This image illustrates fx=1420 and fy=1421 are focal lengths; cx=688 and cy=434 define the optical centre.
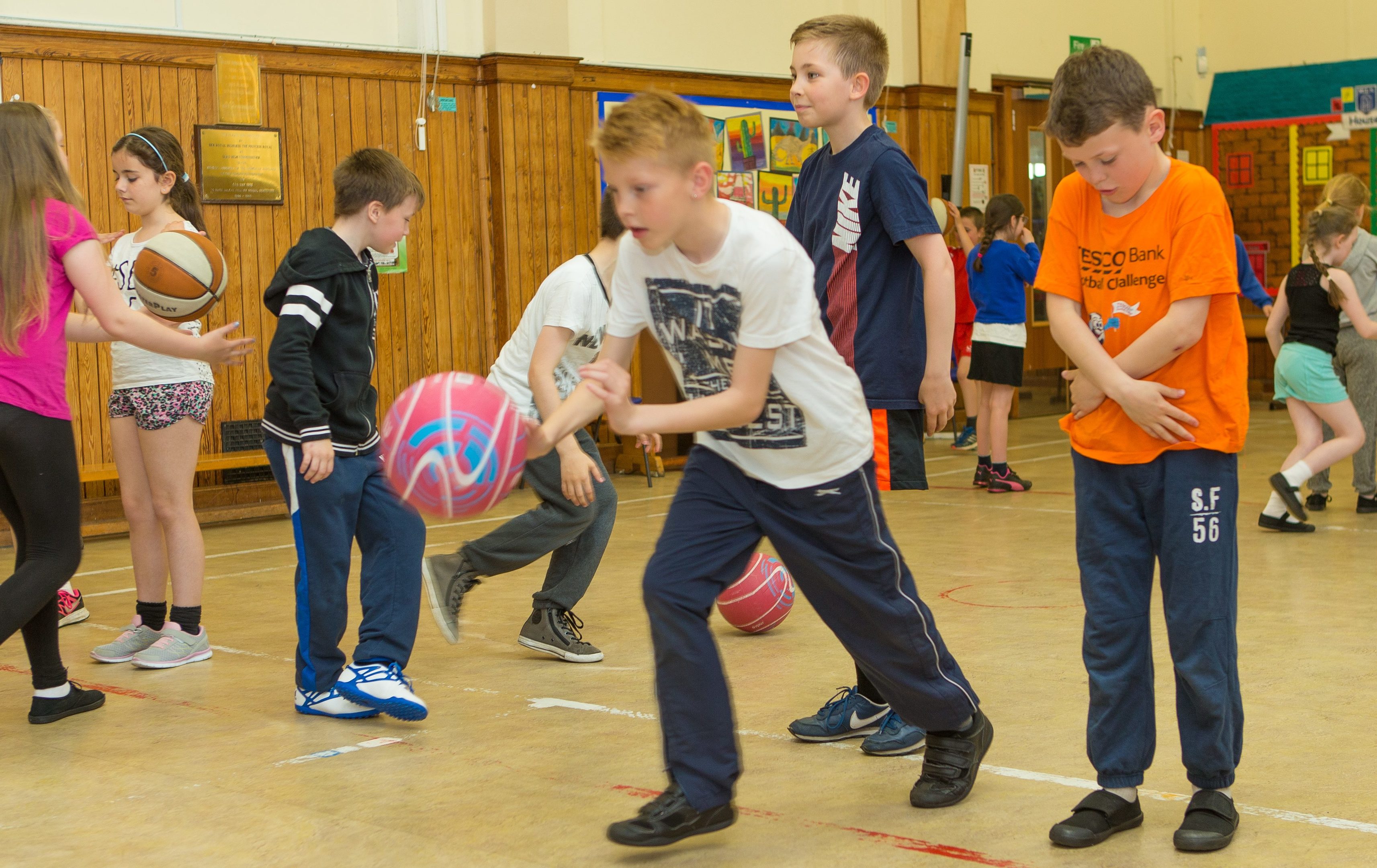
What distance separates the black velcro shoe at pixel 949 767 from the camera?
3.39 m

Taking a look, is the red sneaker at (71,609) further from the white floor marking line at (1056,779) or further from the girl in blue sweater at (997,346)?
the girl in blue sweater at (997,346)

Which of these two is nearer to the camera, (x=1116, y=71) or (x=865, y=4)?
(x=1116, y=71)

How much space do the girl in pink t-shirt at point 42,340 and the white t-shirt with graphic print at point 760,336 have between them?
1.57 meters

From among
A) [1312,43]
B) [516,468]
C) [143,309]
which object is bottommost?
[516,468]

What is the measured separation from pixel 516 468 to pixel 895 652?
0.97 meters

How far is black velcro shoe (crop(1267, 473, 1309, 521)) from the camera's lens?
23.9ft

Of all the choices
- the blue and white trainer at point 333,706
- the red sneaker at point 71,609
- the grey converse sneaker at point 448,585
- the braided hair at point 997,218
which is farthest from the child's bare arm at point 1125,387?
the braided hair at point 997,218

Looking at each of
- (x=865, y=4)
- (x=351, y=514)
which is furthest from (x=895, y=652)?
(x=865, y=4)

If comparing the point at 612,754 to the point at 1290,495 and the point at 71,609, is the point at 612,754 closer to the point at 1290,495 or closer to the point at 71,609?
the point at 71,609

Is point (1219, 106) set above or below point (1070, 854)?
above

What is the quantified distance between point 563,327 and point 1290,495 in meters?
4.49

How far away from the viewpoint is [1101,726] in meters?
3.16

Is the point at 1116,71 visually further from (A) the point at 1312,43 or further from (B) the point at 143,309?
(A) the point at 1312,43

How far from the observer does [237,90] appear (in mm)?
9500
